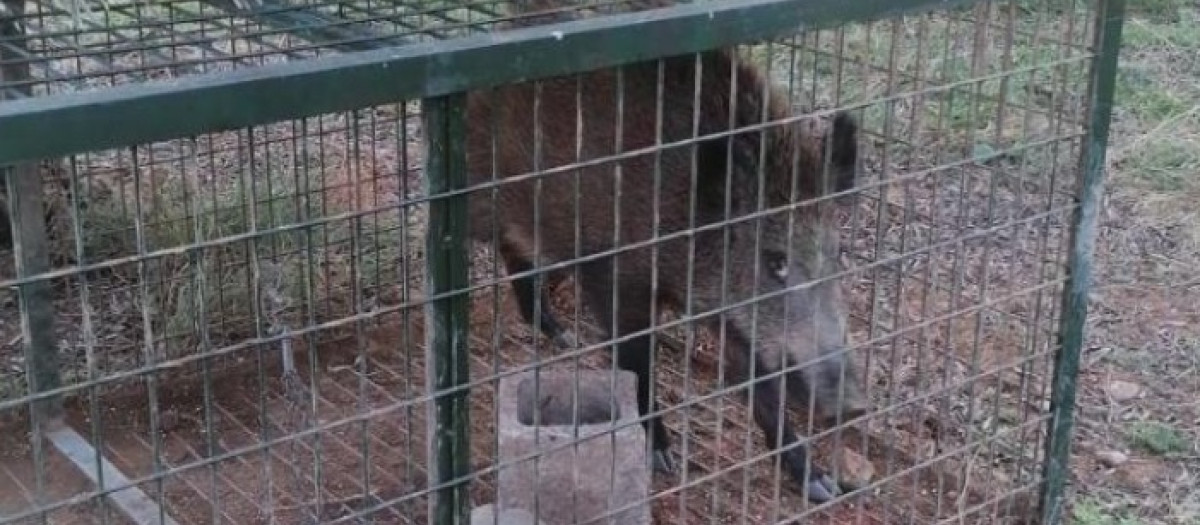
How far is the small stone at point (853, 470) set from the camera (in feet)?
11.6

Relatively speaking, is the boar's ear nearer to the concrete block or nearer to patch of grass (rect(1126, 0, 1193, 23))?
the concrete block

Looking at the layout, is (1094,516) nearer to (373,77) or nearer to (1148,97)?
(373,77)

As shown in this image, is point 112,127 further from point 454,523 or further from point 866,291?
point 866,291

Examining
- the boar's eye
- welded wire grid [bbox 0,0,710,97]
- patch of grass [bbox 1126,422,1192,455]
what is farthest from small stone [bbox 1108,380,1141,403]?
welded wire grid [bbox 0,0,710,97]

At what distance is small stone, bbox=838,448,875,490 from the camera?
3.52 m

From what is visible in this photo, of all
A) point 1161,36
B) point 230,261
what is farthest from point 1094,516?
point 1161,36

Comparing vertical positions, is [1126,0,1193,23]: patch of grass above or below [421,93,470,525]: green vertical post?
below

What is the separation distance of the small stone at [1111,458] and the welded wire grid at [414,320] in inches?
10.0

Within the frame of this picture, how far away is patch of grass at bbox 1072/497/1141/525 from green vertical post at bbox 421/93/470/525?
5.63ft

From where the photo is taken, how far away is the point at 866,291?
15.0 ft

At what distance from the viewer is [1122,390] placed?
4.03 m

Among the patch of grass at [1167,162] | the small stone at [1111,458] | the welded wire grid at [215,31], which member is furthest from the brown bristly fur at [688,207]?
the patch of grass at [1167,162]

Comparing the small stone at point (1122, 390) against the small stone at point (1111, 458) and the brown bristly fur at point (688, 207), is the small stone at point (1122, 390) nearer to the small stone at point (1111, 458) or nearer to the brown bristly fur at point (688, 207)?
the small stone at point (1111, 458)

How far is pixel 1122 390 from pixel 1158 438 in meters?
0.28
